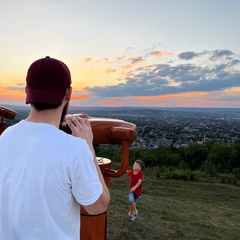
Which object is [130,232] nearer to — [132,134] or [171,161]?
[132,134]

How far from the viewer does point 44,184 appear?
83cm

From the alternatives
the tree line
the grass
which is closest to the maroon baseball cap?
the grass

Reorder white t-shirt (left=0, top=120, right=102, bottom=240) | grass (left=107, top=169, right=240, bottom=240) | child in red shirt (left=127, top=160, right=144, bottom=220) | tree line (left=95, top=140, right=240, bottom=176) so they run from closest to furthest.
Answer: white t-shirt (left=0, top=120, right=102, bottom=240) → grass (left=107, top=169, right=240, bottom=240) → child in red shirt (left=127, top=160, right=144, bottom=220) → tree line (left=95, top=140, right=240, bottom=176)

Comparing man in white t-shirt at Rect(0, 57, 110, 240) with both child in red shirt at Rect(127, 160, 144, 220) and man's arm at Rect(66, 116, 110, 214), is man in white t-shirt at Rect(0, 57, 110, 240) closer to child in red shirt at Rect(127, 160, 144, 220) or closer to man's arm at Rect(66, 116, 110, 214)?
man's arm at Rect(66, 116, 110, 214)

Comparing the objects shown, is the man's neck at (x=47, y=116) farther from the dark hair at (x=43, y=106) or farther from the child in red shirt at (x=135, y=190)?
the child in red shirt at (x=135, y=190)

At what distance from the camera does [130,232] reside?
11.9ft

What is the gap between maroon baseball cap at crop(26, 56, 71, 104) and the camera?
872 mm

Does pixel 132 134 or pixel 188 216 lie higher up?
pixel 132 134

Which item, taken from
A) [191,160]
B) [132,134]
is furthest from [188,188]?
[132,134]

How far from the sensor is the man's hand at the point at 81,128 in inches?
34.7

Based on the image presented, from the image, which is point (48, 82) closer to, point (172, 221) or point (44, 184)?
point (44, 184)

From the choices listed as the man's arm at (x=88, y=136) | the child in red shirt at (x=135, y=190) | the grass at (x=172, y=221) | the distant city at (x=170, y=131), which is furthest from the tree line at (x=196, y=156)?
the man's arm at (x=88, y=136)

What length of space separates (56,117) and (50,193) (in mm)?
214

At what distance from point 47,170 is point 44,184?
1.5 inches
